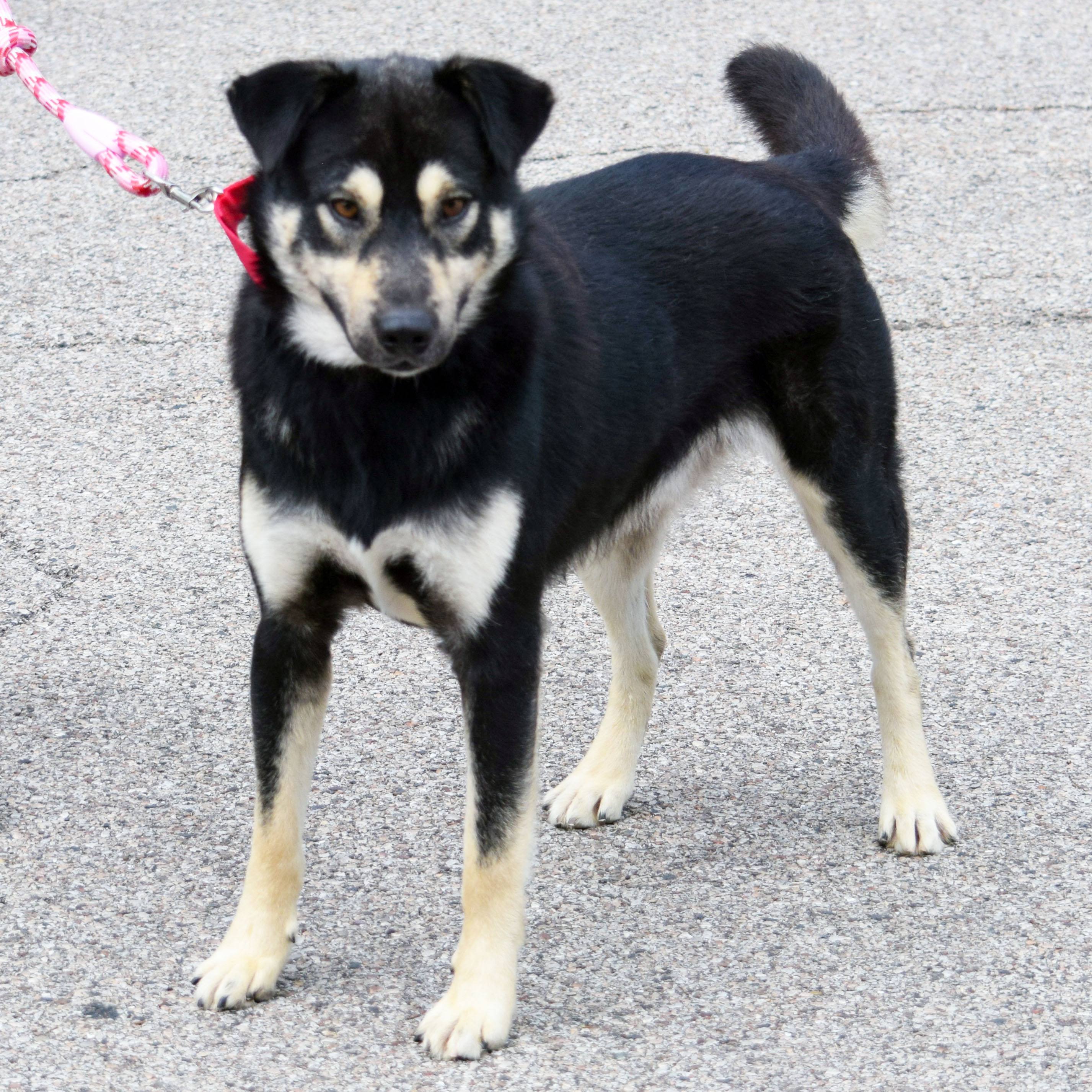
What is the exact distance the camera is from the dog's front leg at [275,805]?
292 cm

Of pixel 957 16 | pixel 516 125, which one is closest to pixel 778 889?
pixel 516 125

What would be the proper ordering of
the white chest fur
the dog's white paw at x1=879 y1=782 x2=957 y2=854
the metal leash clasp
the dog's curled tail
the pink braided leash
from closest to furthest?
1. the white chest fur
2. the metal leash clasp
3. the pink braided leash
4. the dog's white paw at x1=879 y1=782 x2=957 y2=854
5. the dog's curled tail

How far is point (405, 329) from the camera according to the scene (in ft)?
8.43

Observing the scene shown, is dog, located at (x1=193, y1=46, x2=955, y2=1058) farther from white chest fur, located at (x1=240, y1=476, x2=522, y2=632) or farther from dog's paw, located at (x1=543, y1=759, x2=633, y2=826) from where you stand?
dog's paw, located at (x1=543, y1=759, x2=633, y2=826)

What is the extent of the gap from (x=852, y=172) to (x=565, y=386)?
1.31m

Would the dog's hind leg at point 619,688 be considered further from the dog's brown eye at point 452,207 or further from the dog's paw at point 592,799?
the dog's brown eye at point 452,207

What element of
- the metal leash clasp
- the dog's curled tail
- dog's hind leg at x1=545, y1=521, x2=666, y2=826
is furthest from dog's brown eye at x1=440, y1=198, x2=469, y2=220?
the dog's curled tail

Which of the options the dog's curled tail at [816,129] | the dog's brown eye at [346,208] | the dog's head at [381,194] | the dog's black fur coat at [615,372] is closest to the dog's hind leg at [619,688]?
the dog's black fur coat at [615,372]

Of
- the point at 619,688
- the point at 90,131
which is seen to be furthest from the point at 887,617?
the point at 90,131

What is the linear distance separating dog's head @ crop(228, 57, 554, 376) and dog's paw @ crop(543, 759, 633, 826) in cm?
137

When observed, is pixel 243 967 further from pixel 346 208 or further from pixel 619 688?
pixel 346 208

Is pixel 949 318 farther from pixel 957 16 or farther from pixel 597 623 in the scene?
pixel 957 16

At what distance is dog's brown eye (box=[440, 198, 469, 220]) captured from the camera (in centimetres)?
269

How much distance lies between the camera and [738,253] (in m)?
3.48
